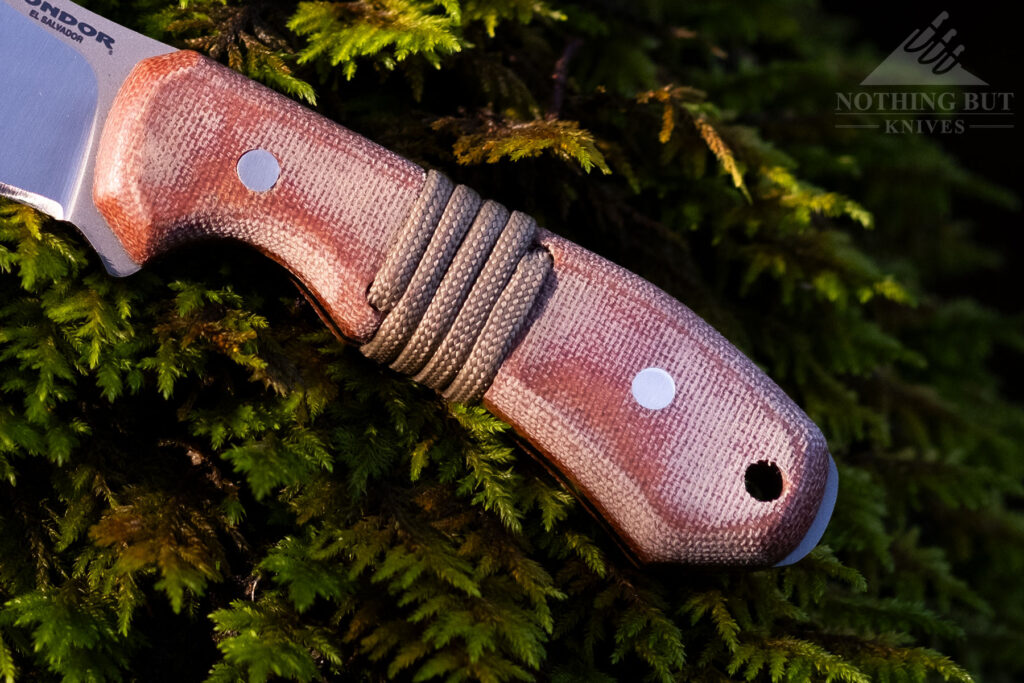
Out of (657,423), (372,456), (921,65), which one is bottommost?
(372,456)

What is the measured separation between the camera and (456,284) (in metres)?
0.75

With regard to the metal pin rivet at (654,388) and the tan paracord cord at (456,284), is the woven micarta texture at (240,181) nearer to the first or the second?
the tan paracord cord at (456,284)

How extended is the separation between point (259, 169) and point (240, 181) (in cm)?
2

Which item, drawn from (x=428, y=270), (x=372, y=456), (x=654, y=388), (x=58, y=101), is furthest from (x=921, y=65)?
(x=58, y=101)

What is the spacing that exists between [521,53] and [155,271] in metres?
0.59

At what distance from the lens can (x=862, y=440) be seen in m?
1.28

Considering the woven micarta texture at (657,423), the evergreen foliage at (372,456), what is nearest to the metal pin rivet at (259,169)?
the evergreen foliage at (372,456)

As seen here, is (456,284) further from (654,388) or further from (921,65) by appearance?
(921,65)

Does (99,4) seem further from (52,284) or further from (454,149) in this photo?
(454,149)

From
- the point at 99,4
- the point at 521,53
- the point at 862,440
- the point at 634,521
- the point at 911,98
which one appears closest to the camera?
the point at 634,521

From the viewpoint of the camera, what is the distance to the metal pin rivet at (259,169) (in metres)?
0.77

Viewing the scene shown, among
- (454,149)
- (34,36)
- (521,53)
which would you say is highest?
(521,53)

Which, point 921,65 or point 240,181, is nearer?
point 240,181

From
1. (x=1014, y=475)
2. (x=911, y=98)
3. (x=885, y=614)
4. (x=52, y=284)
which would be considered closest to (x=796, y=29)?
(x=911, y=98)
